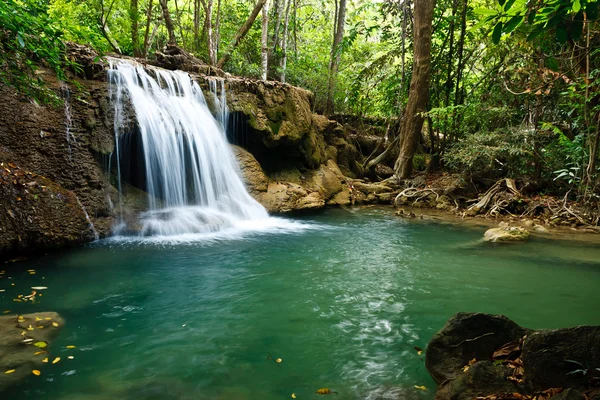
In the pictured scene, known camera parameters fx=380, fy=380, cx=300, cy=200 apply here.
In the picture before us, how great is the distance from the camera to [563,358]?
7.66ft

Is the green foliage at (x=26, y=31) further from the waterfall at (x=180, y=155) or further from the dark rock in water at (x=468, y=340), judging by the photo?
the waterfall at (x=180, y=155)

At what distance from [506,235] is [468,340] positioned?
19.0ft

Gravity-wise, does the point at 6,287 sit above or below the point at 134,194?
below

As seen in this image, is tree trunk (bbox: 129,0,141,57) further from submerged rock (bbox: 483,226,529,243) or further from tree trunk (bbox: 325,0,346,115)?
submerged rock (bbox: 483,226,529,243)

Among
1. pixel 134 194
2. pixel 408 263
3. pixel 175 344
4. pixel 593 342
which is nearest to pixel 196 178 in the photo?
pixel 134 194

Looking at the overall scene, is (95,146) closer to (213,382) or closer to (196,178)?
(196,178)

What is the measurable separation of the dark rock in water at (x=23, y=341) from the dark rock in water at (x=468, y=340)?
10.6 ft

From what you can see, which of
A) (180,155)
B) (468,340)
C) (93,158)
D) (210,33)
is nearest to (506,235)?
(468,340)

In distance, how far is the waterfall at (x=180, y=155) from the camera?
8.46 m

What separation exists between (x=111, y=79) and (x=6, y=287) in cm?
538

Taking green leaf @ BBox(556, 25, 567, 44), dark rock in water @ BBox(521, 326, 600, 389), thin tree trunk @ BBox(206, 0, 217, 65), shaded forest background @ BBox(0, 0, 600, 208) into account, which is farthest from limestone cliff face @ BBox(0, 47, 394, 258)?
dark rock in water @ BBox(521, 326, 600, 389)

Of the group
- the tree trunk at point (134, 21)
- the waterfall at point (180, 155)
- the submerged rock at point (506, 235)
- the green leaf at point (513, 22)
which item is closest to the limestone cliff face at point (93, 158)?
the waterfall at point (180, 155)

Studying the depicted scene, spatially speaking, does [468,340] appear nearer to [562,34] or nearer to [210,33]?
[562,34]

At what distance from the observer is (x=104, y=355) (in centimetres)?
340
